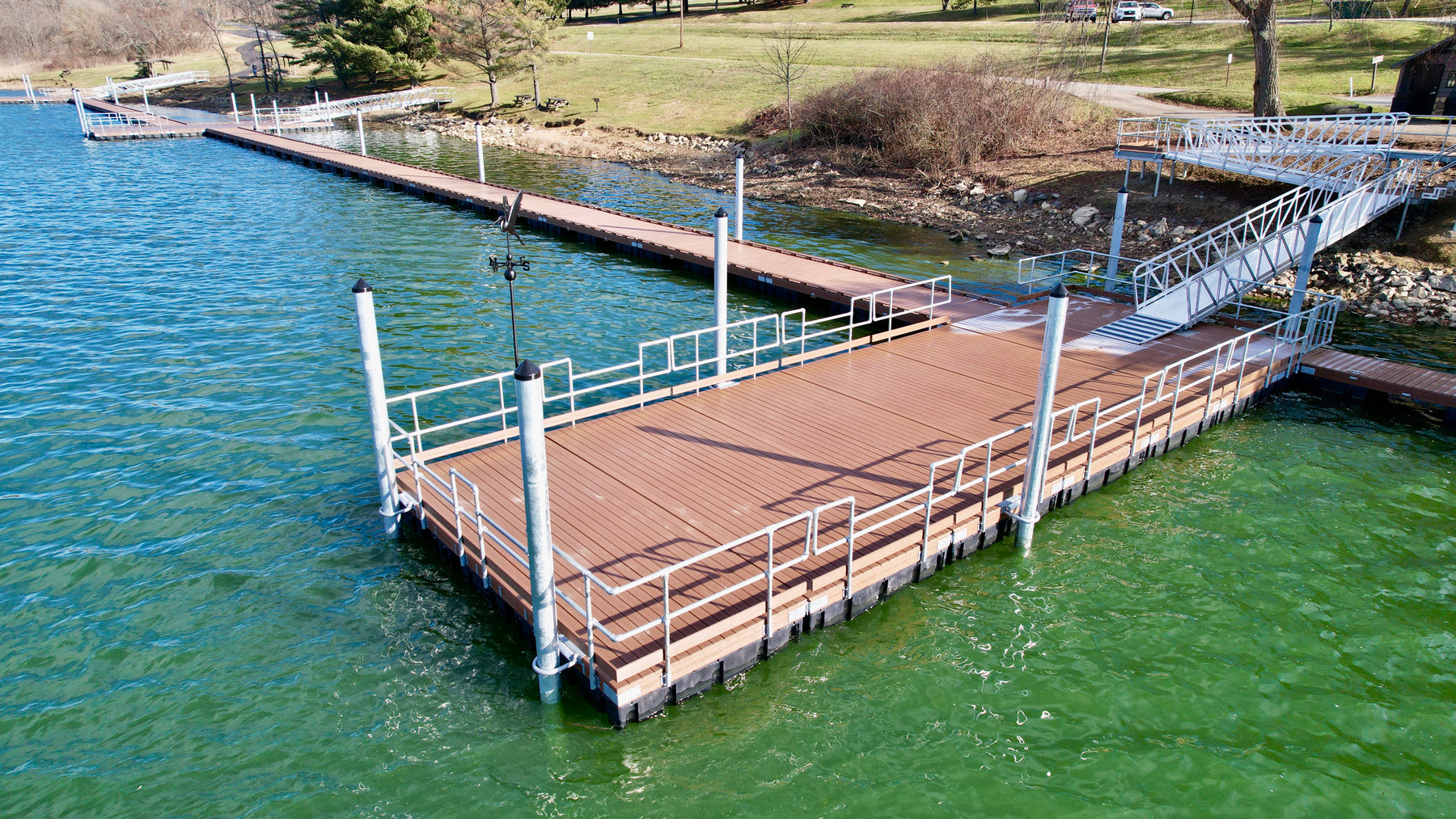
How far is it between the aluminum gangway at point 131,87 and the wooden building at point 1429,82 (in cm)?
9216

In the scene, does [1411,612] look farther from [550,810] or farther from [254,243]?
[254,243]

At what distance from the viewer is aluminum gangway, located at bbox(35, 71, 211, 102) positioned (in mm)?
82875

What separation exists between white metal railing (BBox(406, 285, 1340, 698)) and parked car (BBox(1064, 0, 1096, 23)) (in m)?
33.3

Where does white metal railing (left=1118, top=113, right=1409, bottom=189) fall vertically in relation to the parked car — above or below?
below

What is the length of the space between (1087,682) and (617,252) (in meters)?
22.9

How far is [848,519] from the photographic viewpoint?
460 inches

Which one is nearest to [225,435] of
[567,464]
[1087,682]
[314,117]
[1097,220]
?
[567,464]

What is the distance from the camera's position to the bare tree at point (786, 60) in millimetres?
48844

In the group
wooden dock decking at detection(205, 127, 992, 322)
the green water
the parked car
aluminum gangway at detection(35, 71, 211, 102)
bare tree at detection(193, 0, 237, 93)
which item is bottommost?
the green water

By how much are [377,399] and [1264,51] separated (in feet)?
110

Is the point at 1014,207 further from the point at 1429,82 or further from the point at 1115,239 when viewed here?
the point at 1429,82

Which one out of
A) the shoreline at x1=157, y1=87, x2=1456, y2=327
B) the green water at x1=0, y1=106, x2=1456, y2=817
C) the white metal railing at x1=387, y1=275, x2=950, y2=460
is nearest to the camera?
the green water at x1=0, y1=106, x2=1456, y2=817

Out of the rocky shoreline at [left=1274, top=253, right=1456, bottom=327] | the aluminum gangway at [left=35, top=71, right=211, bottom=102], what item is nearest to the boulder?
the rocky shoreline at [left=1274, top=253, right=1456, bottom=327]

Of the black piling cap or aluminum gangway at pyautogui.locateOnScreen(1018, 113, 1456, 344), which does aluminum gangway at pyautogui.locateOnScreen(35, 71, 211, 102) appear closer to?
aluminum gangway at pyautogui.locateOnScreen(1018, 113, 1456, 344)
